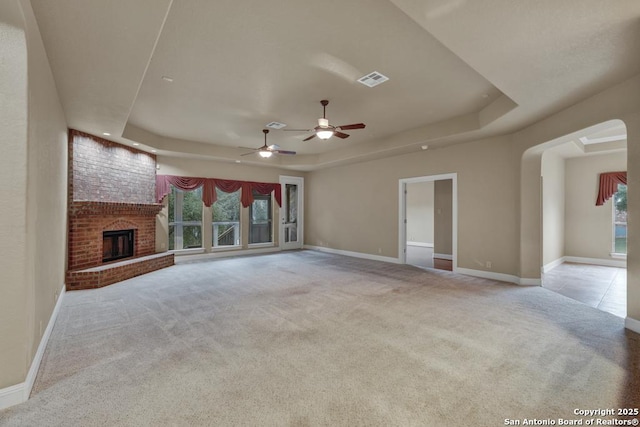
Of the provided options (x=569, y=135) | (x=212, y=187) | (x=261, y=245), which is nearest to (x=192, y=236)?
(x=212, y=187)

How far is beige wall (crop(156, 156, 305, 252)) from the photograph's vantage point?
744 centimetres

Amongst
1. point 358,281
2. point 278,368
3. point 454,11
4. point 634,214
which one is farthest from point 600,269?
point 278,368

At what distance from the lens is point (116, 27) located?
2346mm

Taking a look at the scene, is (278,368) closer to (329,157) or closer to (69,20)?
(69,20)

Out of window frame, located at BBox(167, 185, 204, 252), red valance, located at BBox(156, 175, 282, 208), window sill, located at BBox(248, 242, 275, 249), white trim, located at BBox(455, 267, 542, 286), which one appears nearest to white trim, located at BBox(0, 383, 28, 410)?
red valance, located at BBox(156, 175, 282, 208)

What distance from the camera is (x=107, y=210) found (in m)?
5.59

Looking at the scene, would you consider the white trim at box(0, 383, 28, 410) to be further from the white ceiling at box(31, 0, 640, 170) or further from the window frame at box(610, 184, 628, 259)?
the window frame at box(610, 184, 628, 259)

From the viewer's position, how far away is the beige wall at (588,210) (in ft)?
23.4

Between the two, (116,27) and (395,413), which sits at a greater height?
(116,27)

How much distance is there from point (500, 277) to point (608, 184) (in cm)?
422

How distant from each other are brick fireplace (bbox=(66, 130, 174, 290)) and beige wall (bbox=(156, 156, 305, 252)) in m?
0.27

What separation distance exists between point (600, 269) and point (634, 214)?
15.6 feet

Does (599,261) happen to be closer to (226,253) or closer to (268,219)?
(268,219)

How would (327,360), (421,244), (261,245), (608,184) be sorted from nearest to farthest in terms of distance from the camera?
1. (327,360)
2. (608,184)
3. (261,245)
4. (421,244)
